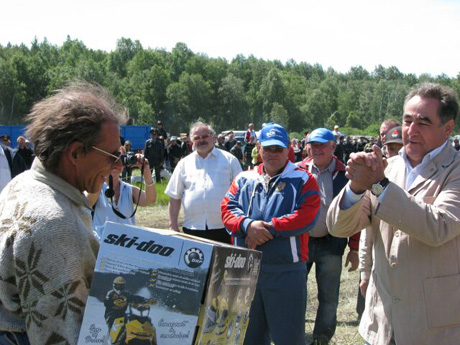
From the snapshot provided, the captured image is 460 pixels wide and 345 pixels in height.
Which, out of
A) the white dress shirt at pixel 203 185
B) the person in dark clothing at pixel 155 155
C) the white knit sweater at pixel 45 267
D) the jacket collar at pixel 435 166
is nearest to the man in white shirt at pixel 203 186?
the white dress shirt at pixel 203 185

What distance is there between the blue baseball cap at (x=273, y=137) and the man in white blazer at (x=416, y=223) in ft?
4.68

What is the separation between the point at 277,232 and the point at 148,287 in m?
2.42

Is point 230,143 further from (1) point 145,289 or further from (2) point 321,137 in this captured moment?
(1) point 145,289

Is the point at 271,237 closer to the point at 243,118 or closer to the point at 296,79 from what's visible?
the point at 243,118

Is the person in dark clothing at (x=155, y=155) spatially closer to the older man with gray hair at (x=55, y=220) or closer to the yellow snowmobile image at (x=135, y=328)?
the older man with gray hair at (x=55, y=220)

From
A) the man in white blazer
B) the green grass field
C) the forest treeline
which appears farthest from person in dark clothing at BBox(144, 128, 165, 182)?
the forest treeline

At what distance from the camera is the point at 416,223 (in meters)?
2.59

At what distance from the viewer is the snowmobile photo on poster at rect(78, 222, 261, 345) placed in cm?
172

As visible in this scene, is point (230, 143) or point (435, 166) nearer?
point (435, 166)

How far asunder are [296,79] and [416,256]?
132m

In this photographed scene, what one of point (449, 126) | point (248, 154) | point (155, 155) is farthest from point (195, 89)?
point (449, 126)

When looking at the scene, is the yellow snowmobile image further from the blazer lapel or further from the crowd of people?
the blazer lapel

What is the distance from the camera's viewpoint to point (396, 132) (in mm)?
6020

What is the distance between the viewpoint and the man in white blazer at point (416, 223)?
2607 millimetres
